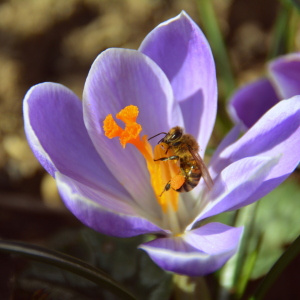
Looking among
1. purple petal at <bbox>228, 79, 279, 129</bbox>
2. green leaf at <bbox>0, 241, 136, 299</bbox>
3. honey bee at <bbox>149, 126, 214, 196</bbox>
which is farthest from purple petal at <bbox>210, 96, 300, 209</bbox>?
green leaf at <bbox>0, 241, 136, 299</bbox>

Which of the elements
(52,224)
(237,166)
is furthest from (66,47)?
(237,166)

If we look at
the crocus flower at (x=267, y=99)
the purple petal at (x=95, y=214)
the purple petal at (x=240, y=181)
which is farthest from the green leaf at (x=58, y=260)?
the crocus flower at (x=267, y=99)

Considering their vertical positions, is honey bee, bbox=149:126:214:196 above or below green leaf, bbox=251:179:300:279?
above

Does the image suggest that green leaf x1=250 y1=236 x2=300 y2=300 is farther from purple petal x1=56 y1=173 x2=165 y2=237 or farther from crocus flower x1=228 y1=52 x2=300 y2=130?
crocus flower x1=228 y1=52 x2=300 y2=130

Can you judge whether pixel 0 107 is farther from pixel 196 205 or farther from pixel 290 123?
pixel 290 123

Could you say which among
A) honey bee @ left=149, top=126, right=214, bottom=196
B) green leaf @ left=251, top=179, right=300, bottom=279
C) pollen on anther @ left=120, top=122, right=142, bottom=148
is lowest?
green leaf @ left=251, top=179, right=300, bottom=279

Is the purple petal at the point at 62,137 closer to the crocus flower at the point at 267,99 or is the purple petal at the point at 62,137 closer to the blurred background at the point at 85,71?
the blurred background at the point at 85,71
